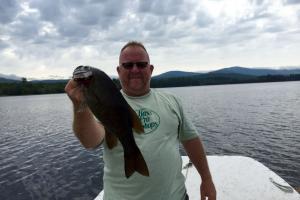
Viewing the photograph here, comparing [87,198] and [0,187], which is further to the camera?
[0,187]

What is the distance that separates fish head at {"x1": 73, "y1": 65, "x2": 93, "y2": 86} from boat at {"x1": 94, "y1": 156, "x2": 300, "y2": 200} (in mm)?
4564

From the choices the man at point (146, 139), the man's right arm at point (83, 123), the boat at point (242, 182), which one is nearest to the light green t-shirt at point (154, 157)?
the man at point (146, 139)

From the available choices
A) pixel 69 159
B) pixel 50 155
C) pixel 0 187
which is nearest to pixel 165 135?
pixel 0 187

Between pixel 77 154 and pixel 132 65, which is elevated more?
pixel 132 65

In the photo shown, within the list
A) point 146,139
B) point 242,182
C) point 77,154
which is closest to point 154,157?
point 146,139

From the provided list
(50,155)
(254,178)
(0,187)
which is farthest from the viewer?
(50,155)

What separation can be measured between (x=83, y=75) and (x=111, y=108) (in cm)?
35

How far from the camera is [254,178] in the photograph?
717 cm

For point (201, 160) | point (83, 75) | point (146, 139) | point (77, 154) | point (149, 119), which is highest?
point (83, 75)

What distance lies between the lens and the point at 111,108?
103 inches

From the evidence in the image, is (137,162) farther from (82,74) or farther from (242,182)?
(242,182)

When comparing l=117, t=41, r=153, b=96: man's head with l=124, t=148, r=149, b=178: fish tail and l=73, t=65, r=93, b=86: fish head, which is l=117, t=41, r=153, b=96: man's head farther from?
l=73, t=65, r=93, b=86: fish head

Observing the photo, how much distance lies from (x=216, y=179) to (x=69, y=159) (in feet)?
49.9

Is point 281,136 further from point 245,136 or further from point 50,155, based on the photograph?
point 50,155
